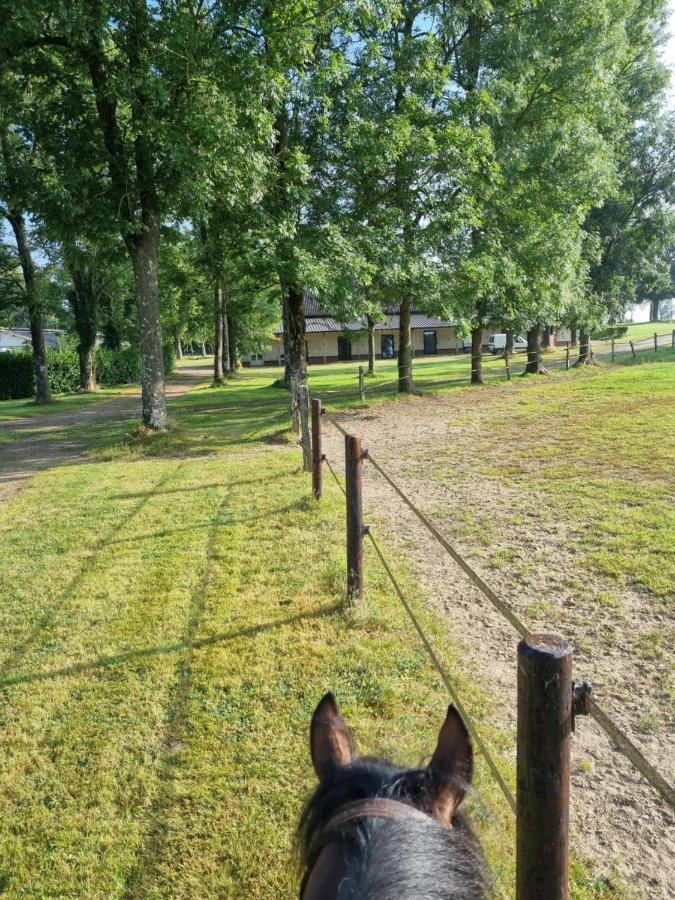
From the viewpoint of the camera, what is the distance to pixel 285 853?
2.34m

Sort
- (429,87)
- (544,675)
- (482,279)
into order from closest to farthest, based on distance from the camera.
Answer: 1. (544,675)
2. (429,87)
3. (482,279)

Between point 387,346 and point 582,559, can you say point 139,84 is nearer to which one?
point 582,559

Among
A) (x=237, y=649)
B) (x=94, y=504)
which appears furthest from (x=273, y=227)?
(x=237, y=649)

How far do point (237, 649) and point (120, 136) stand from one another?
1057 centimetres

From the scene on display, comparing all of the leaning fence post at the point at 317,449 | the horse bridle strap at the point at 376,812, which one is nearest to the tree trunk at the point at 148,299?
the leaning fence post at the point at 317,449

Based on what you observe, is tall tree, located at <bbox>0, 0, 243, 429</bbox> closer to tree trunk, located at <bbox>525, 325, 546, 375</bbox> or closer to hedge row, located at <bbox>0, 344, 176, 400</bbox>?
tree trunk, located at <bbox>525, 325, 546, 375</bbox>

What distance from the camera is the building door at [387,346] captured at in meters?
47.3

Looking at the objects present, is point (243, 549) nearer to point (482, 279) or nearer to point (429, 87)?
point (482, 279)

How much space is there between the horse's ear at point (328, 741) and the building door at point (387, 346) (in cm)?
4707

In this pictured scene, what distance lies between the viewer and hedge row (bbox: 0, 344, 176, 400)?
2458 centimetres

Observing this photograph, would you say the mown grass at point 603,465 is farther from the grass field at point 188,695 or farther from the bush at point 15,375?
the bush at point 15,375

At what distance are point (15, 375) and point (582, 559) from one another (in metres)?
26.3

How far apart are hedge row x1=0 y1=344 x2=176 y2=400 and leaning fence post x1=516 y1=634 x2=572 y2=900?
2792 centimetres

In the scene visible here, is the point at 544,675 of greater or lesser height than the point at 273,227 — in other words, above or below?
below
